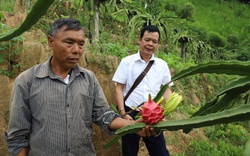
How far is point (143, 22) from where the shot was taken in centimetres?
539

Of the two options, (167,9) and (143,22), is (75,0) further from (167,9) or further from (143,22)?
(167,9)

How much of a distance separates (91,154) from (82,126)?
0.18 metres

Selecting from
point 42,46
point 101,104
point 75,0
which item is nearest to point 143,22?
point 75,0

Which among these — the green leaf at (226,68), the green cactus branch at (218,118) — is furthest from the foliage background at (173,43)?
the green cactus branch at (218,118)

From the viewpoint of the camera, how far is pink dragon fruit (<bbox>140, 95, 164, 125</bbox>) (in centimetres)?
108

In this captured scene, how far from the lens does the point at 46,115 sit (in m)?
1.49

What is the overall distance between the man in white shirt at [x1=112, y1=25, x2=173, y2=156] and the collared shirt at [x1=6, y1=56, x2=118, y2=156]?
0.75 m

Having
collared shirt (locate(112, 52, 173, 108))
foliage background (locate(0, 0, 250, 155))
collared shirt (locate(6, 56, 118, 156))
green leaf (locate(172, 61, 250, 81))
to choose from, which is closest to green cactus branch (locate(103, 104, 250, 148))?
green leaf (locate(172, 61, 250, 81))

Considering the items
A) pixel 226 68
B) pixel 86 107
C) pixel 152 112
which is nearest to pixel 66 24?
pixel 86 107

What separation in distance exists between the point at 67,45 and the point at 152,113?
0.62 metres

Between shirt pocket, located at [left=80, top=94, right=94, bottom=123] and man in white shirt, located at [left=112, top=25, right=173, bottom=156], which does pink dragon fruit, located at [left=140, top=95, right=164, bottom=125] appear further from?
man in white shirt, located at [left=112, top=25, right=173, bottom=156]

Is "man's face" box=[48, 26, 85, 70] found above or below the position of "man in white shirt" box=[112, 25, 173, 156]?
above

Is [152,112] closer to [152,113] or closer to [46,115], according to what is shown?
[152,113]

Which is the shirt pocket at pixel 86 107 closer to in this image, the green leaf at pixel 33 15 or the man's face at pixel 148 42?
the man's face at pixel 148 42
